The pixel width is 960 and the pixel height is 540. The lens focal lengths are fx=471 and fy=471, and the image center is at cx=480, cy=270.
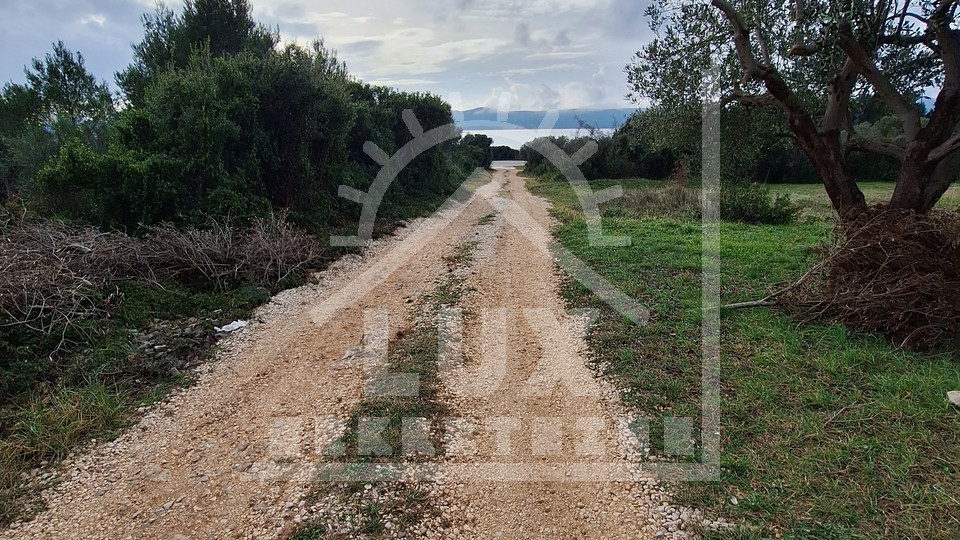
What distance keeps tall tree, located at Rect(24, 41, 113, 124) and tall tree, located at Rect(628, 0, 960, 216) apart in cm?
1279

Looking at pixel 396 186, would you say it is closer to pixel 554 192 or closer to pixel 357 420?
pixel 554 192

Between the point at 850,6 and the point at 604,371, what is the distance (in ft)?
14.7

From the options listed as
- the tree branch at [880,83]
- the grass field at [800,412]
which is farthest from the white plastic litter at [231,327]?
the tree branch at [880,83]

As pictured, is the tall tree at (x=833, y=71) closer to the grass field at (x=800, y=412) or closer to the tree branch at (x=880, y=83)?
the tree branch at (x=880, y=83)

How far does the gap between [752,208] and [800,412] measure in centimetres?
963

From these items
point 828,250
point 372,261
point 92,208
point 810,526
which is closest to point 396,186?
point 372,261

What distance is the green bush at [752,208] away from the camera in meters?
Answer: 11.4

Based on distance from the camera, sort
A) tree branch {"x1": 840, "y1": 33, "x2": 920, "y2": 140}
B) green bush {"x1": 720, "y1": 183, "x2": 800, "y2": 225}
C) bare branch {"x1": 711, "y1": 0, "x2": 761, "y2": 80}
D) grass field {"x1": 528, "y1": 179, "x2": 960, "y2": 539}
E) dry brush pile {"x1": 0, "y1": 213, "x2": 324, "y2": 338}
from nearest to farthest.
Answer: grass field {"x1": 528, "y1": 179, "x2": 960, "y2": 539} → dry brush pile {"x1": 0, "y1": 213, "x2": 324, "y2": 338} → tree branch {"x1": 840, "y1": 33, "x2": 920, "y2": 140} → bare branch {"x1": 711, "y1": 0, "x2": 761, "y2": 80} → green bush {"x1": 720, "y1": 183, "x2": 800, "y2": 225}

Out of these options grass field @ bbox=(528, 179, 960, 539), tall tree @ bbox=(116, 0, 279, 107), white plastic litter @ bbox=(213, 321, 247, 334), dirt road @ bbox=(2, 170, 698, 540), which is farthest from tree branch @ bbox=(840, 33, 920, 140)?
tall tree @ bbox=(116, 0, 279, 107)

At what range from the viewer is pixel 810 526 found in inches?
98.7

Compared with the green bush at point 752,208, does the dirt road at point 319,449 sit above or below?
below

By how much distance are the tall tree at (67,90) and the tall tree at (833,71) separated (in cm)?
1279

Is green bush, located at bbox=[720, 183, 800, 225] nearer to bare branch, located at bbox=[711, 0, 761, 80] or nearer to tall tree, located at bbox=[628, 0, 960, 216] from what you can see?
tall tree, located at bbox=[628, 0, 960, 216]

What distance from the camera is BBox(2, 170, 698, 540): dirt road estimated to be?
270cm
